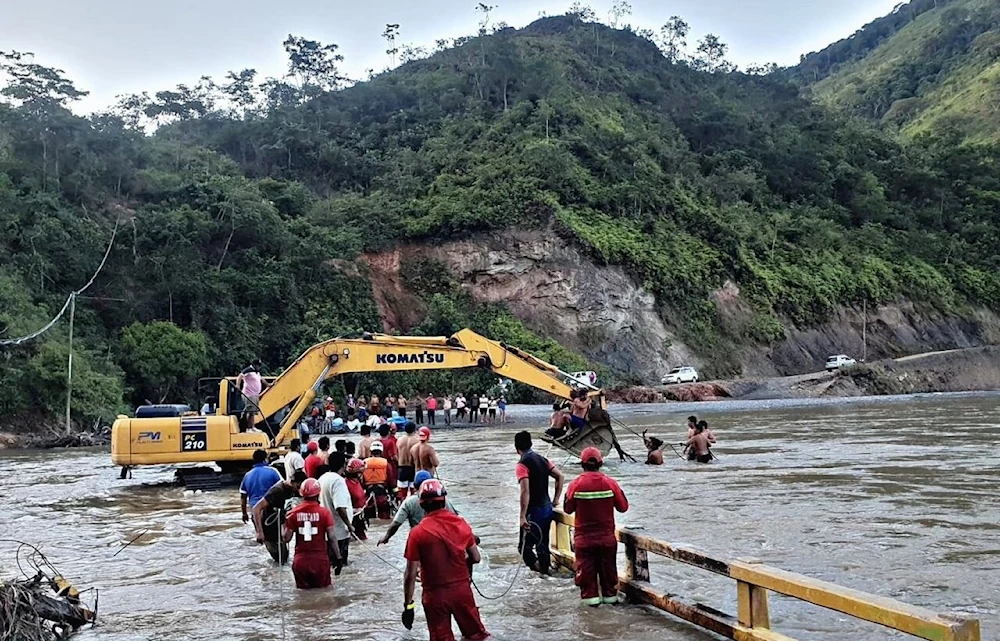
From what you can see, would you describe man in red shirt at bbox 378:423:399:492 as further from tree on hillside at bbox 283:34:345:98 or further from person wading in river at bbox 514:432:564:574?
tree on hillside at bbox 283:34:345:98

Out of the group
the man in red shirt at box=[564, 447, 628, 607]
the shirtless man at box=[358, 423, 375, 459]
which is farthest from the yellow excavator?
the man in red shirt at box=[564, 447, 628, 607]

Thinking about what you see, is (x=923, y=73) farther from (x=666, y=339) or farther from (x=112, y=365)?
(x=112, y=365)

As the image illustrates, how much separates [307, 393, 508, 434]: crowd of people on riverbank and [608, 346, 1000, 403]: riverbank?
8.77m

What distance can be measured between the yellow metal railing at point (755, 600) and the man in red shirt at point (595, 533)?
35 centimetres

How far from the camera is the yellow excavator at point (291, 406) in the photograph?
1803 cm

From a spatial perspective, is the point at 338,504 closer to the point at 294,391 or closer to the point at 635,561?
the point at 635,561

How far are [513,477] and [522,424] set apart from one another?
17611 millimetres

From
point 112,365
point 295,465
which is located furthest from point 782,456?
point 112,365

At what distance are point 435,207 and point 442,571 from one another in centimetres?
5319

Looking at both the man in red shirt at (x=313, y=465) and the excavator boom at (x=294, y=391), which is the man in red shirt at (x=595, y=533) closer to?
the man in red shirt at (x=313, y=465)

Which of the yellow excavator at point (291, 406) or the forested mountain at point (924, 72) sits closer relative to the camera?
the yellow excavator at point (291, 406)

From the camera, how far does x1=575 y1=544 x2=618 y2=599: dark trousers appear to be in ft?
27.0

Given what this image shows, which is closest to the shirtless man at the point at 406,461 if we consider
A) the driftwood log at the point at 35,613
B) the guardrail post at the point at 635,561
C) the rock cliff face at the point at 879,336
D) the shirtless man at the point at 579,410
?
the guardrail post at the point at 635,561

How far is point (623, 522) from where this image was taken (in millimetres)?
13156
